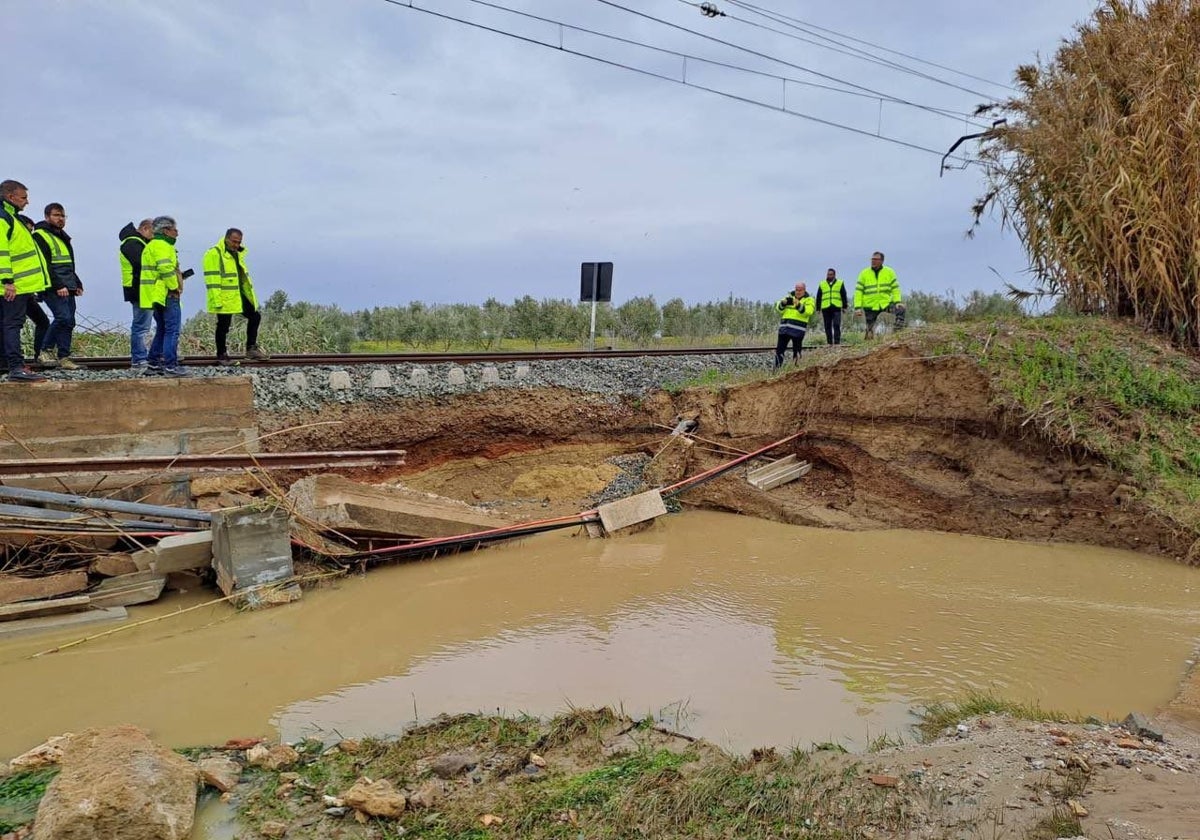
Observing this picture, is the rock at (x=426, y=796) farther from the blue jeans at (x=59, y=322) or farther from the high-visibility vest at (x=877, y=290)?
the high-visibility vest at (x=877, y=290)

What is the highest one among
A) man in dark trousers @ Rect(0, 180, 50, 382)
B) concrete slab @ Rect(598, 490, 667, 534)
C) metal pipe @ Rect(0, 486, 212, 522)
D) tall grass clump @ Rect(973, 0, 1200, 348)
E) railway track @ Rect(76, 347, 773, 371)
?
tall grass clump @ Rect(973, 0, 1200, 348)

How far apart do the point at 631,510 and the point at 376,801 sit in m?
5.83

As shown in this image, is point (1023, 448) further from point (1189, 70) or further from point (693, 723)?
point (693, 723)

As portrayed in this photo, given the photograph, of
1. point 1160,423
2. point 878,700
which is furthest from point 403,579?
point 1160,423

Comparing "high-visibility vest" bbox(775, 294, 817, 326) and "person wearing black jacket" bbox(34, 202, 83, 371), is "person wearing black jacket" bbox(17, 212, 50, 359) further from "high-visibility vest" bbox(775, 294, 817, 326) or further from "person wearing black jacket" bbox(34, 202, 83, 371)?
"high-visibility vest" bbox(775, 294, 817, 326)

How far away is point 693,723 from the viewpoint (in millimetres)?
4402

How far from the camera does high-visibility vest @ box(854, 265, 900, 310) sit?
1327 cm

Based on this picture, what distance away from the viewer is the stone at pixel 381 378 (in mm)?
9211

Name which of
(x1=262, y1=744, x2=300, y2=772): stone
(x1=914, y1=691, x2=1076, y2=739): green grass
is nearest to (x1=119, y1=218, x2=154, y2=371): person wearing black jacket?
(x1=262, y1=744, x2=300, y2=772): stone

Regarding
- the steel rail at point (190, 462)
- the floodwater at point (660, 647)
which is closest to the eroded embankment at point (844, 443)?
the floodwater at point (660, 647)

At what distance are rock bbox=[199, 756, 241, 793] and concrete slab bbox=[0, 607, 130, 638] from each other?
3018 mm

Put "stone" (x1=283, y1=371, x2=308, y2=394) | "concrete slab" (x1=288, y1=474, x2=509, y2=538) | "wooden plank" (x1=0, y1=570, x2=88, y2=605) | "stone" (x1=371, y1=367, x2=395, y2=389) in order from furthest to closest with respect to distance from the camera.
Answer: "stone" (x1=371, y1=367, x2=395, y2=389) < "stone" (x1=283, y1=371, x2=308, y2=394) < "concrete slab" (x1=288, y1=474, x2=509, y2=538) < "wooden plank" (x1=0, y1=570, x2=88, y2=605)

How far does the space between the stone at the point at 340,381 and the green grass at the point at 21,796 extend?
554cm

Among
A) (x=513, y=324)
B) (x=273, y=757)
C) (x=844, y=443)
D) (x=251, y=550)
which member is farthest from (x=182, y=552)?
(x=513, y=324)
